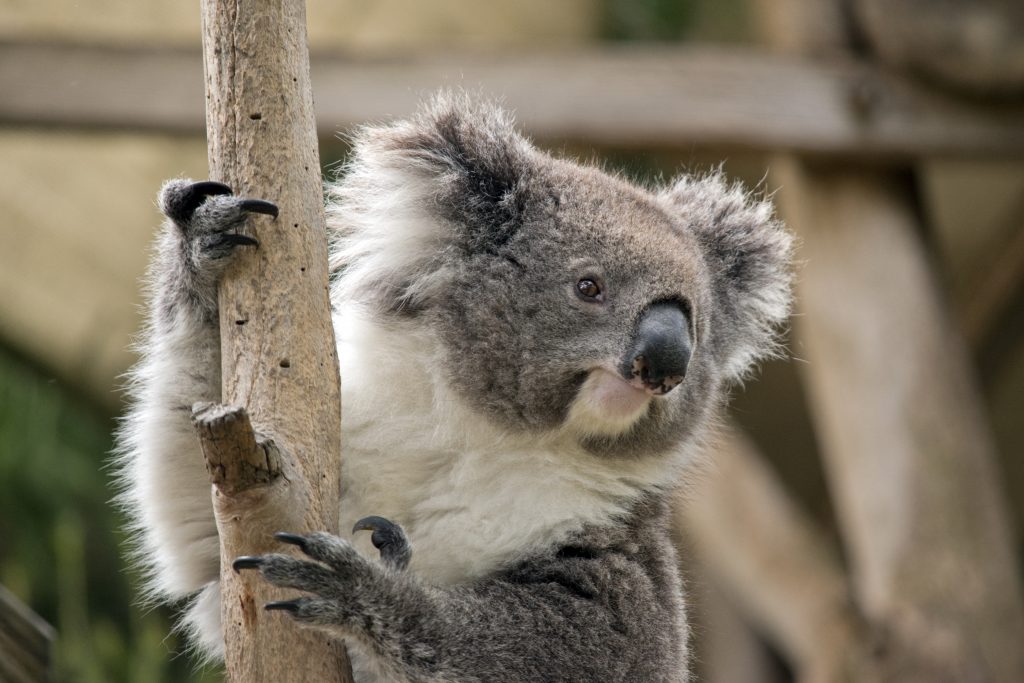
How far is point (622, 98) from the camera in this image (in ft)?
18.4

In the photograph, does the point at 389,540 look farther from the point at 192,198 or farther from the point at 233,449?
the point at 192,198

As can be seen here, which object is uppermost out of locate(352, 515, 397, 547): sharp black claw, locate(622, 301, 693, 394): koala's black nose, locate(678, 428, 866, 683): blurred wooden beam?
locate(622, 301, 693, 394): koala's black nose

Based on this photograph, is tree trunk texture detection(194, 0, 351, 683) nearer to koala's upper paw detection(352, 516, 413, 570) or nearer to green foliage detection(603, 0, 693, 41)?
koala's upper paw detection(352, 516, 413, 570)

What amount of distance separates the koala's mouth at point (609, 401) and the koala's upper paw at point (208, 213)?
801 millimetres

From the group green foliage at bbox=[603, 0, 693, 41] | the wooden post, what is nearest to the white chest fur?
the wooden post

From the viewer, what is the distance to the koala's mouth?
2.78 metres

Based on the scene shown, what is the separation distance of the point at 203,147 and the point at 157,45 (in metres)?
2.13

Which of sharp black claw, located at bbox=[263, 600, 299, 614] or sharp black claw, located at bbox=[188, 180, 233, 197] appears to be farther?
sharp black claw, located at bbox=[188, 180, 233, 197]

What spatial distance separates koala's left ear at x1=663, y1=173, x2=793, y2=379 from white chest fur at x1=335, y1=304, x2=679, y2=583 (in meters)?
0.53

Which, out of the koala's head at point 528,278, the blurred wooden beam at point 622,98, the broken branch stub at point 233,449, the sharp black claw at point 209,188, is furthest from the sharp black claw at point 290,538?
the blurred wooden beam at point 622,98

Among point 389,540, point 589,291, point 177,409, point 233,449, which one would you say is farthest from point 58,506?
point 233,449

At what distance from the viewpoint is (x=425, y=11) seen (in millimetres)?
7875

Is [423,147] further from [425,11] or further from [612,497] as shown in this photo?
[425,11]

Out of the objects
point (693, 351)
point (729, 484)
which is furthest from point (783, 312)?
point (729, 484)
